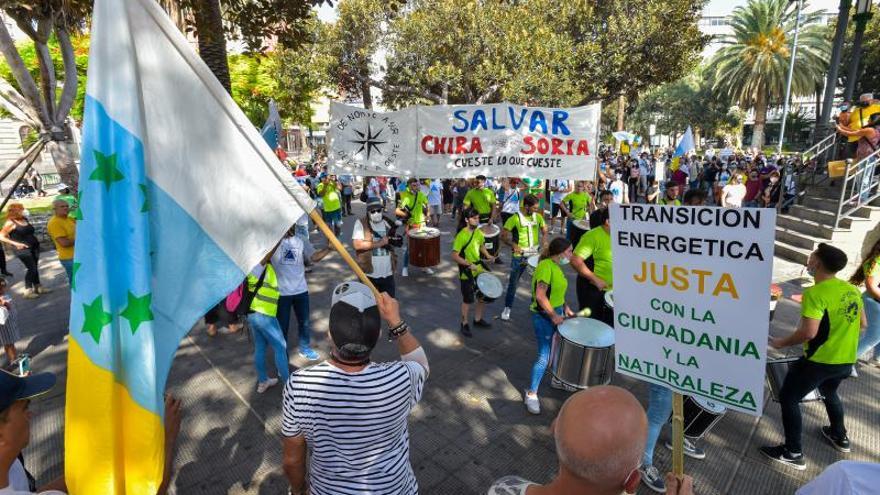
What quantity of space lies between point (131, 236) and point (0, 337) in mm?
5544

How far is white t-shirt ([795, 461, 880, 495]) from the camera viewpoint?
1448 millimetres

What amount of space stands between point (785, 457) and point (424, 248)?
6.09 meters

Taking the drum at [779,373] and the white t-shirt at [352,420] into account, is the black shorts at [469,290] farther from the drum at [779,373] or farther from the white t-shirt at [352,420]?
the white t-shirt at [352,420]

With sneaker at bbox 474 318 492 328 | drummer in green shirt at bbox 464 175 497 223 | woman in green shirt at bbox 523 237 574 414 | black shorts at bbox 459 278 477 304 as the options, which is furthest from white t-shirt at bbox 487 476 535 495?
drummer in green shirt at bbox 464 175 497 223

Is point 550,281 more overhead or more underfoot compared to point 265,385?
more overhead

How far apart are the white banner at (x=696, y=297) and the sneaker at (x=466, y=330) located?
4023 millimetres

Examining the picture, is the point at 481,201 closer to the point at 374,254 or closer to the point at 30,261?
the point at 374,254

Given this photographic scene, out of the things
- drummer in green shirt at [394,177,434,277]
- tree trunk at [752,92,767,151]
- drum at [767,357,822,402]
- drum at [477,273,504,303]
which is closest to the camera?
drum at [767,357,822,402]

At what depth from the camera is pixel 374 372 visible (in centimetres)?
202

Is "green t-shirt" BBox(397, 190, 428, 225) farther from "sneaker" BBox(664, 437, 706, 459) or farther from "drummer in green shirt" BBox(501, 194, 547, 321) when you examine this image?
"sneaker" BBox(664, 437, 706, 459)

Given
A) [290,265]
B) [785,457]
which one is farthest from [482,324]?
[785,457]

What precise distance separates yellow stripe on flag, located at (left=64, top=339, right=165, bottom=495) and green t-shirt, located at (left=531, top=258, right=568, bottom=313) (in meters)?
3.50

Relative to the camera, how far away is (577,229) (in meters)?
8.87

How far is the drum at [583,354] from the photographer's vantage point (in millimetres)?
4285
